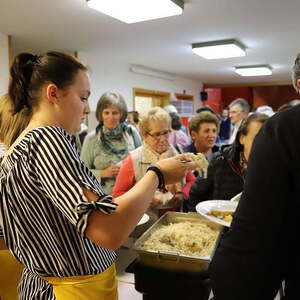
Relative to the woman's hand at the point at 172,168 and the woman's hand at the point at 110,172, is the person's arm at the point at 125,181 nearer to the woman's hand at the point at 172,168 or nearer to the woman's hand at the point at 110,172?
the woman's hand at the point at 110,172

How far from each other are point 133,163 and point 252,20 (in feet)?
6.87

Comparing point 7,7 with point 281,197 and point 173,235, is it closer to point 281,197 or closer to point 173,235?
point 173,235

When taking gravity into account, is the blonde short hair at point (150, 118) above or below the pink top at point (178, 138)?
above

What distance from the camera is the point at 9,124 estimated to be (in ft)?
3.88

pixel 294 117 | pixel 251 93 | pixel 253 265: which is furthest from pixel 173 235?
pixel 251 93

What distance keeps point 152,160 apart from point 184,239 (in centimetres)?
66

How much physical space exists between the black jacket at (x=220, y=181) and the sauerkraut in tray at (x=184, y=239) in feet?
1.47

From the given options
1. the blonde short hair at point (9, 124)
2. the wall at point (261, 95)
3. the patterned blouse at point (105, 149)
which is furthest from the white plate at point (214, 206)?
the wall at point (261, 95)

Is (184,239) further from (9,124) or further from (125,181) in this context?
(9,124)

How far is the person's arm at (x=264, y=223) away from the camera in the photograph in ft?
1.78

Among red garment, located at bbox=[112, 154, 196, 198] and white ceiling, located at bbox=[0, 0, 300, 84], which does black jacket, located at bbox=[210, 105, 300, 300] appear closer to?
red garment, located at bbox=[112, 154, 196, 198]

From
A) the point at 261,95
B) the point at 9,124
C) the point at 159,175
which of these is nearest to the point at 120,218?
the point at 159,175

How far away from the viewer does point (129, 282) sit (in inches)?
49.6

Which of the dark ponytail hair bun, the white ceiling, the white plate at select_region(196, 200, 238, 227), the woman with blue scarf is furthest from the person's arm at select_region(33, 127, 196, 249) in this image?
the white ceiling
